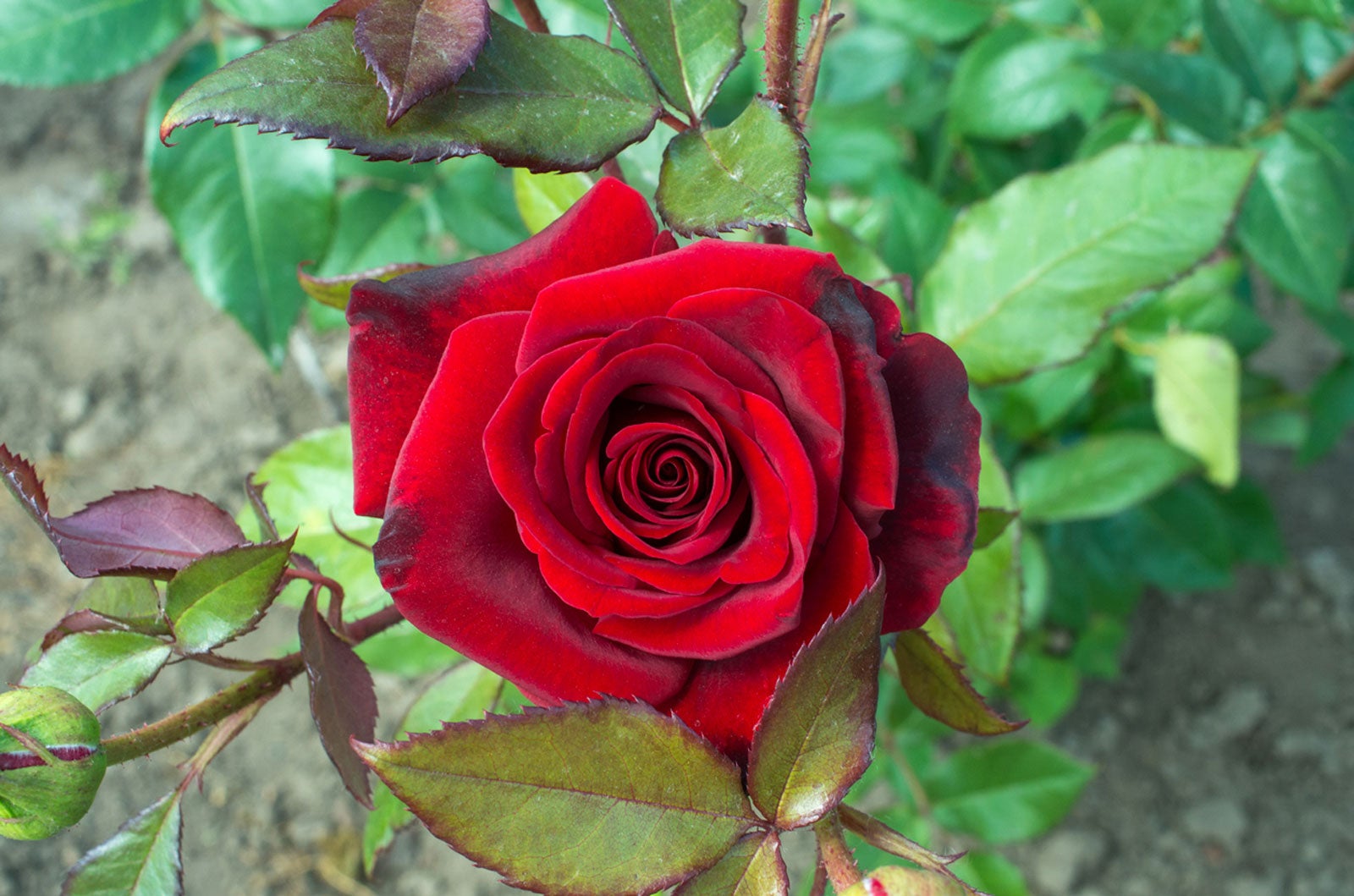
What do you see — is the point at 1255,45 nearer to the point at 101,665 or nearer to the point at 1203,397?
the point at 1203,397

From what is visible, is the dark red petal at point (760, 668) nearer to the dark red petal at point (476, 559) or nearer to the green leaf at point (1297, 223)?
the dark red petal at point (476, 559)

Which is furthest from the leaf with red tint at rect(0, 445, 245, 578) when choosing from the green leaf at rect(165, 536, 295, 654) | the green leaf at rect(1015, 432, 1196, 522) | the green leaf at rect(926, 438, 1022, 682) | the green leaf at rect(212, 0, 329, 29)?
the green leaf at rect(1015, 432, 1196, 522)

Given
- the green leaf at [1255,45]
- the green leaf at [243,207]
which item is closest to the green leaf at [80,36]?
the green leaf at [243,207]

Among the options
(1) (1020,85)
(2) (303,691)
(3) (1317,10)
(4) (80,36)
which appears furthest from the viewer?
(2) (303,691)

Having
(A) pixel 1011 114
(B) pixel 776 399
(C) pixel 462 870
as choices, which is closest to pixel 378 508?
(B) pixel 776 399

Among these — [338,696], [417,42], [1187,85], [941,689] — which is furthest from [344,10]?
[1187,85]

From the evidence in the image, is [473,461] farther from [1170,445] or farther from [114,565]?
[1170,445]
